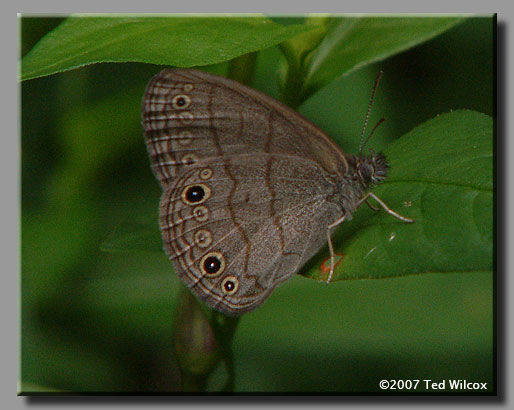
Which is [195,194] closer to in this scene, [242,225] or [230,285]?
[242,225]

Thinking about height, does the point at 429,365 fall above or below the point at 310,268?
below

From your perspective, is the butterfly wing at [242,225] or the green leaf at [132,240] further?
the green leaf at [132,240]

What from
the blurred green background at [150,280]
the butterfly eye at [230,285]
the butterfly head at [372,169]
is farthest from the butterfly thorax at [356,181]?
the blurred green background at [150,280]

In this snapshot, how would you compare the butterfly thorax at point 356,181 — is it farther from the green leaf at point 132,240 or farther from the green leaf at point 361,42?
the green leaf at point 132,240

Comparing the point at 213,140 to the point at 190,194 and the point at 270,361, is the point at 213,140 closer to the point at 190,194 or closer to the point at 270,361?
the point at 190,194

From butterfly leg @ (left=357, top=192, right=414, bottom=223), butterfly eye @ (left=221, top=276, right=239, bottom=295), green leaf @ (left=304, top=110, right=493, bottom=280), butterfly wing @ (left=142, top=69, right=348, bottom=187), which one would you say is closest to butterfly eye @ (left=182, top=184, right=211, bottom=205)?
butterfly wing @ (left=142, top=69, right=348, bottom=187)

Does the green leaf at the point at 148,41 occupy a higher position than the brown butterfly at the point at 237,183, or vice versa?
the green leaf at the point at 148,41

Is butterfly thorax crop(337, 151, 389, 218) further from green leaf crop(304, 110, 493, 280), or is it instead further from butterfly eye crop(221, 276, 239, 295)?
butterfly eye crop(221, 276, 239, 295)

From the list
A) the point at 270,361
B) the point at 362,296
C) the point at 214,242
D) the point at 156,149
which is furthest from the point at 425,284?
the point at 156,149
